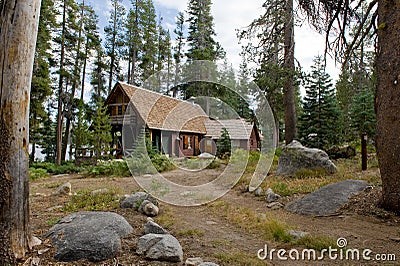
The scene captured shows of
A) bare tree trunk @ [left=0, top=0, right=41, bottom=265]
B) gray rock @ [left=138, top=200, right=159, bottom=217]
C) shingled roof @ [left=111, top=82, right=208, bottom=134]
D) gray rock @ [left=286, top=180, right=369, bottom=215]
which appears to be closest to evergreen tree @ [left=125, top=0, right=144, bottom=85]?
shingled roof @ [left=111, top=82, right=208, bottom=134]

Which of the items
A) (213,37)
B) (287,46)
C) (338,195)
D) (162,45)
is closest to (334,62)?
(338,195)

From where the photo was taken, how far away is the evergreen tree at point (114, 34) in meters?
20.4

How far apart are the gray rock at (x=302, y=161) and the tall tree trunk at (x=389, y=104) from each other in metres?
3.14

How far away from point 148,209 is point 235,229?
1339 millimetres

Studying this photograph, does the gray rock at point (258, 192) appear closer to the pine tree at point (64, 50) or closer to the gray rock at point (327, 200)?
the gray rock at point (327, 200)

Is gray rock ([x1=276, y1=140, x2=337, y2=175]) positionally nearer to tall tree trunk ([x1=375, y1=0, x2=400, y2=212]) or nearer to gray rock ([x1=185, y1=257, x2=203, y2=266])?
tall tree trunk ([x1=375, y1=0, x2=400, y2=212])

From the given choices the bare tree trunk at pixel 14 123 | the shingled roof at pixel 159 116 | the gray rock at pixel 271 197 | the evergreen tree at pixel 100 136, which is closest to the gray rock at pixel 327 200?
the gray rock at pixel 271 197

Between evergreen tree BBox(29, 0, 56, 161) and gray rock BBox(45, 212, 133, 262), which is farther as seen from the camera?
evergreen tree BBox(29, 0, 56, 161)

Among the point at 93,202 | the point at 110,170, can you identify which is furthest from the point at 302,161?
the point at 110,170

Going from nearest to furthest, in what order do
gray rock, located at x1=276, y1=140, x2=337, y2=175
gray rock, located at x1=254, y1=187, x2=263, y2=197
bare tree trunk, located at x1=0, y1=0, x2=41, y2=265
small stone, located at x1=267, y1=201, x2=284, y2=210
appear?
bare tree trunk, located at x1=0, y1=0, x2=41, y2=265, small stone, located at x1=267, y1=201, x2=284, y2=210, gray rock, located at x1=254, y1=187, x2=263, y2=197, gray rock, located at x1=276, y1=140, x2=337, y2=175

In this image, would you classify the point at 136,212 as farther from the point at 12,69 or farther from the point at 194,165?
the point at 194,165

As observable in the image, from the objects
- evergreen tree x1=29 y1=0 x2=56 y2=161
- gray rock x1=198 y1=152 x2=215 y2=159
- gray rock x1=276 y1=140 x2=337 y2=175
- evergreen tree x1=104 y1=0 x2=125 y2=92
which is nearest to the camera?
gray rock x1=276 y1=140 x2=337 y2=175

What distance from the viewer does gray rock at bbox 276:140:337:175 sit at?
6.84m

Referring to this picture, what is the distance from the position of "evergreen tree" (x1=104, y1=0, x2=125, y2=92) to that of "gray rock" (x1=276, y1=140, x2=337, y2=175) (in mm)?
16969
